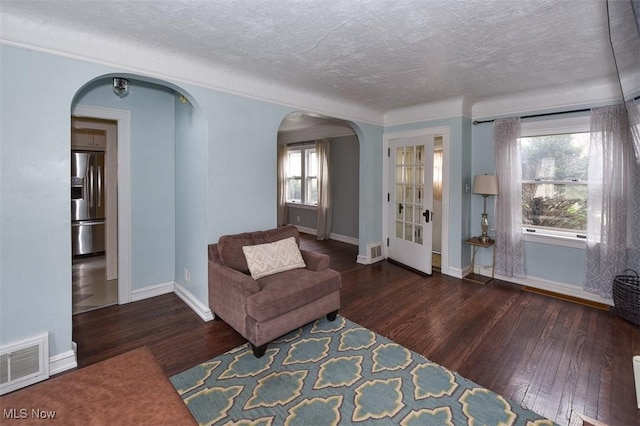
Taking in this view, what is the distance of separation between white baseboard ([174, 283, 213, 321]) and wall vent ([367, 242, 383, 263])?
8.77 feet

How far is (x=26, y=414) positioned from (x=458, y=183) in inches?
173

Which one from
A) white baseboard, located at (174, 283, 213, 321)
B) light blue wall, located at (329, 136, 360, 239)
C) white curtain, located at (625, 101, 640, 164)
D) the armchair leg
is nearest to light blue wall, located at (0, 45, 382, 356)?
white baseboard, located at (174, 283, 213, 321)

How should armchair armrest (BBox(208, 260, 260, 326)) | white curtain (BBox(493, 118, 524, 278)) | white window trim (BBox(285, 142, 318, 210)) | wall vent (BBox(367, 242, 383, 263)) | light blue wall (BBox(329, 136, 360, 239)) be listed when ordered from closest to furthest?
armchair armrest (BBox(208, 260, 260, 326)), white curtain (BBox(493, 118, 524, 278)), wall vent (BBox(367, 242, 383, 263)), light blue wall (BBox(329, 136, 360, 239)), white window trim (BBox(285, 142, 318, 210))

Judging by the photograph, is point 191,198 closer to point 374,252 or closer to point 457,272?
point 374,252

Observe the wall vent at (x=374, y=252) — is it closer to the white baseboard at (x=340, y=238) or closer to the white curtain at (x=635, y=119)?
the white baseboard at (x=340, y=238)

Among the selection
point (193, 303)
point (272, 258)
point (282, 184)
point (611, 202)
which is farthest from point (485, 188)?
point (282, 184)

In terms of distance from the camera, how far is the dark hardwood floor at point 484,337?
2.02 meters

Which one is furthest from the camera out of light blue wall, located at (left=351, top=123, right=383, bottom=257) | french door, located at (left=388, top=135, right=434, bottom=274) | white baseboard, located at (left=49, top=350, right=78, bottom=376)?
light blue wall, located at (left=351, top=123, right=383, bottom=257)

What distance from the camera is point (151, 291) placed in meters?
3.54

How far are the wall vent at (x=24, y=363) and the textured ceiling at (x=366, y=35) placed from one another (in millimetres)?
2140

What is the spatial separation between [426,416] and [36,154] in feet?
9.84

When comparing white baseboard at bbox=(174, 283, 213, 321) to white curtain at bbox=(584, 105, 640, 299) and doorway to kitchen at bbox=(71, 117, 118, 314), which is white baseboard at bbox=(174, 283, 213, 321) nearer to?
doorway to kitchen at bbox=(71, 117, 118, 314)

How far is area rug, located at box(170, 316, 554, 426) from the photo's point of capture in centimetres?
179

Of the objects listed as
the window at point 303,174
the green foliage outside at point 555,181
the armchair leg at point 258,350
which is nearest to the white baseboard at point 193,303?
the armchair leg at point 258,350
